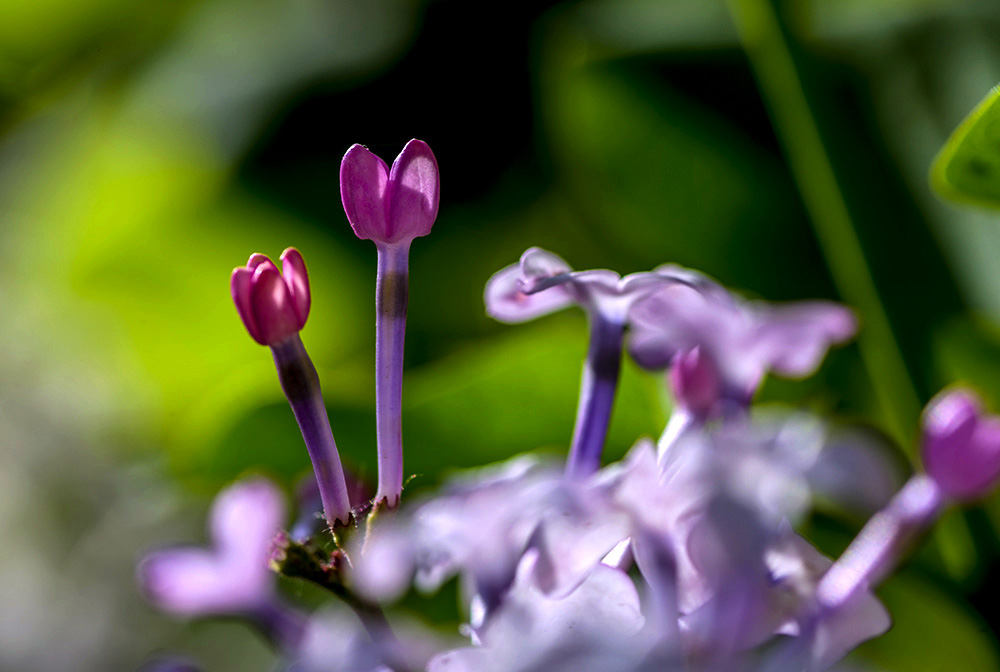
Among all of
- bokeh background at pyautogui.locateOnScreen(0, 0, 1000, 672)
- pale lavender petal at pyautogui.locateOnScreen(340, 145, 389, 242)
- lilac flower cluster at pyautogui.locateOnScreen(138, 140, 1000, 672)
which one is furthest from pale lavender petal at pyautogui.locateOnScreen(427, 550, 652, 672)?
bokeh background at pyautogui.locateOnScreen(0, 0, 1000, 672)

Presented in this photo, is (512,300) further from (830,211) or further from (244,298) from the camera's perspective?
(830,211)

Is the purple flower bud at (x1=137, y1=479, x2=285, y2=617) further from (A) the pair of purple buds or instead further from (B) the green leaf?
(B) the green leaf

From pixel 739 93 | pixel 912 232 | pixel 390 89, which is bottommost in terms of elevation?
pixel 912 232

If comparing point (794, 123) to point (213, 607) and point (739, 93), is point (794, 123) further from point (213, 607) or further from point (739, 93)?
point (213, 607)

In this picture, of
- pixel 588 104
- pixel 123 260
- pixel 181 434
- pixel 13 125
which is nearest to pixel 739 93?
pixel 588 104

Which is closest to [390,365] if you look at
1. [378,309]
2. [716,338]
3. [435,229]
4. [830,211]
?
[378,309]
